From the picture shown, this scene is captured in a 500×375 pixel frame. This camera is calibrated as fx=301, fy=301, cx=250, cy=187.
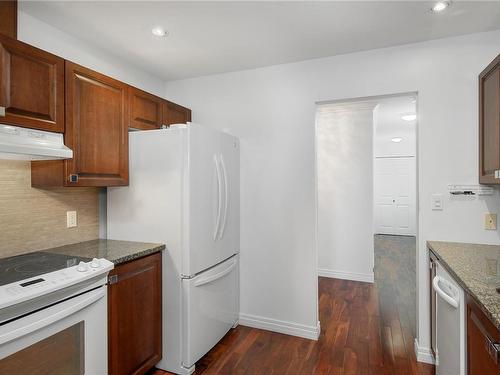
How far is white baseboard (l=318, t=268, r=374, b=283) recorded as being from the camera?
161 inches

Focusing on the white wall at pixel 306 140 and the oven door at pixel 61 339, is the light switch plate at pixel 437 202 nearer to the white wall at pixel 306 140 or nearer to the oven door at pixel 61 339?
the white wall at pixel 306 140

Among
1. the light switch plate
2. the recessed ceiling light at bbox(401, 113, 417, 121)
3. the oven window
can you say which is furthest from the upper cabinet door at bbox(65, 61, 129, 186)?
the recessed ceiling light at bbox(401, 113, 417, 121)

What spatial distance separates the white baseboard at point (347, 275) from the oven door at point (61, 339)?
329cm

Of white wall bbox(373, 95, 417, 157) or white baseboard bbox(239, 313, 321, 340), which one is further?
white wall bbox(373, 95, 417, 157)

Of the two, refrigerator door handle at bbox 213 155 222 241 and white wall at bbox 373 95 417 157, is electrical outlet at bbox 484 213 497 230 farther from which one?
refrigerator door handle at bbox 213 155 222 241

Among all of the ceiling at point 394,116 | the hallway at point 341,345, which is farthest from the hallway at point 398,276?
the ceiling at point 394,116

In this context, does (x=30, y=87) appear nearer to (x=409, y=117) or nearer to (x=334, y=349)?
(x=334, y=349)

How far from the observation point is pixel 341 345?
2.51 meters

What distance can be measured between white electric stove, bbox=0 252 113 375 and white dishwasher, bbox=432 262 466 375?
5.87ft

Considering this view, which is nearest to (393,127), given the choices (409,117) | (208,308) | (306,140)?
(409,117)

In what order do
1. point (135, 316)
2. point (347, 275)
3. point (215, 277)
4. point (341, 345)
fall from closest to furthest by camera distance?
point (135, 316)
point (215, 277)
point (341, 345)
point (347, 275)

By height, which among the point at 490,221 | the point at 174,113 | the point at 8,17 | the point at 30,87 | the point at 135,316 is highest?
the point at 8,17

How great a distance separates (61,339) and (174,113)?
2029 mm

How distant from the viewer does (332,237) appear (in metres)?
4.32
